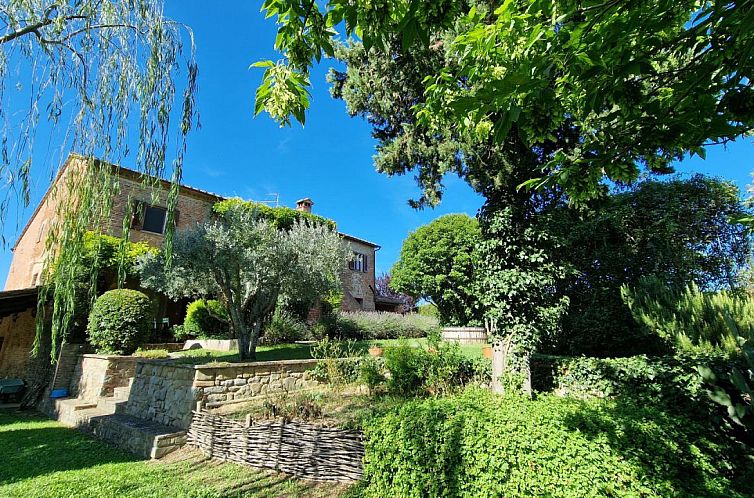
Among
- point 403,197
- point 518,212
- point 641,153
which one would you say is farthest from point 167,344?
point 641,153

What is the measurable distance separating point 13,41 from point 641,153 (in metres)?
5.95

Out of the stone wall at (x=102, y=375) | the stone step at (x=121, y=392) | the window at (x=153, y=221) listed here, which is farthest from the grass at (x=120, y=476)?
the window at (x=153, y=221)

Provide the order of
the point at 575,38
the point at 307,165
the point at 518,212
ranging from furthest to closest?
1. the point at 307,165
2. the point at 518,212
3. the point at 575,38

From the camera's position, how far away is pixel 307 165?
15.7 m

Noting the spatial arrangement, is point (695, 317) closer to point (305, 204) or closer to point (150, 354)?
point (150, 354)

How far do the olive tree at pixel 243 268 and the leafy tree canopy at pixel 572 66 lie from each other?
6956 mm

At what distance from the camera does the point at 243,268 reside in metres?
9.16

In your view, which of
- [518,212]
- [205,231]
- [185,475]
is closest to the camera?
[185,475]

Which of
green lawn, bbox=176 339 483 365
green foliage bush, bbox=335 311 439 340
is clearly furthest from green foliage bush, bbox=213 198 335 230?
green lawn, bbox=176 339 483 365

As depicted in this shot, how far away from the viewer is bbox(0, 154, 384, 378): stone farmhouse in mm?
8095

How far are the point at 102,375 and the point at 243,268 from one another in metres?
4.67

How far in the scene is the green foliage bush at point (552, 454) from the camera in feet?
10.9

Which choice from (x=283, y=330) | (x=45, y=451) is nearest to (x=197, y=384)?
(x=45, y=451)

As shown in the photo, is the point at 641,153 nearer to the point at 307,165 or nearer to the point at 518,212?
the point at 518,212
